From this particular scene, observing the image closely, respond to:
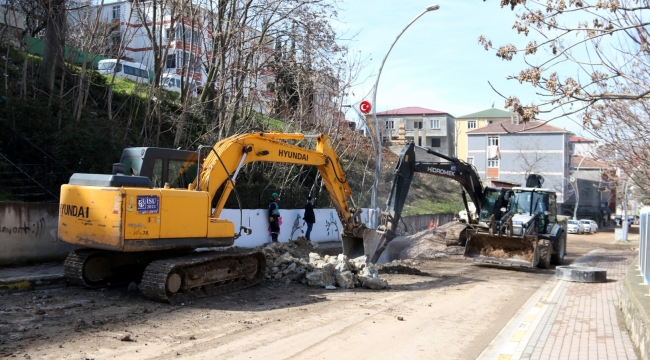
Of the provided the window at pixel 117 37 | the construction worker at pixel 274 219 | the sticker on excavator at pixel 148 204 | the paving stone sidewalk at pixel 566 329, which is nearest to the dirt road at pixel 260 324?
the paving stone sidewalk at pixel 566 329

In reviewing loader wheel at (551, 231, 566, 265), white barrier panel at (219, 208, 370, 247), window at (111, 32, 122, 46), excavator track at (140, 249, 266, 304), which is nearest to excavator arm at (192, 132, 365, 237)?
excavator track at (140, 249, 266, 304)

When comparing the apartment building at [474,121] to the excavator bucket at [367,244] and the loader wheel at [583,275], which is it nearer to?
the loader wheel at [583,275]

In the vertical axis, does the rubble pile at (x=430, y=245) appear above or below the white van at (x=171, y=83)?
below

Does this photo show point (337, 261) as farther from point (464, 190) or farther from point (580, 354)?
point (464, 190)

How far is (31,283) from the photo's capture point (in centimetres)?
1095

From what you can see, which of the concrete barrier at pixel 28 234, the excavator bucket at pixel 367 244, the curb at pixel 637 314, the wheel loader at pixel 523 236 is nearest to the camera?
the curb at pixel 637 314

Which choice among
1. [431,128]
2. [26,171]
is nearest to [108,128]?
[26,171]

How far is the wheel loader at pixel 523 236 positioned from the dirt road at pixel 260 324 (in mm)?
4705

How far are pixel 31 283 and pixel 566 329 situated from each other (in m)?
9.30

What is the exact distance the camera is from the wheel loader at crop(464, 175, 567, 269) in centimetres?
1747

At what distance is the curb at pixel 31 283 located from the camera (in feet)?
34.6

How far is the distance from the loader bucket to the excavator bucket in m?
3.77

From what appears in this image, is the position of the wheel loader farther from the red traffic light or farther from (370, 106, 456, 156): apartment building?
(370, 106, 456, 156): apartment building

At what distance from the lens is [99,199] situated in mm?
9859
